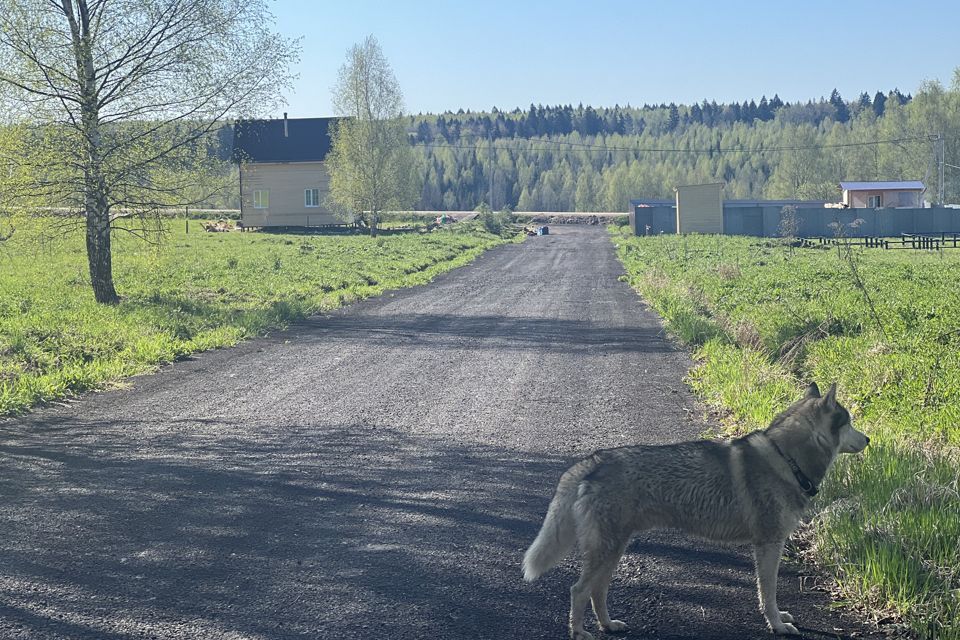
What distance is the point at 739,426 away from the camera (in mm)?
8773

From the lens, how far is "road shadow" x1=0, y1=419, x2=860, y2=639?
15.9 feet

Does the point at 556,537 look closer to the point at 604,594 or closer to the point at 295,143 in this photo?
the point at 604,594

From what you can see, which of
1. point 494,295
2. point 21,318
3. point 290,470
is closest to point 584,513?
point 290,470

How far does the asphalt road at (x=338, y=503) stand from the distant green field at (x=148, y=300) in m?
0.89

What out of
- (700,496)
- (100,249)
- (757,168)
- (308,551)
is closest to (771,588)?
(700,496)

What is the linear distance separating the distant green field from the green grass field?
762 cm

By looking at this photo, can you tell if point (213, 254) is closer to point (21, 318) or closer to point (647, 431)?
point (21, 318)

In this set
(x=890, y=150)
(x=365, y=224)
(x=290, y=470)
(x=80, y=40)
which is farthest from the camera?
(x=890, y=150)

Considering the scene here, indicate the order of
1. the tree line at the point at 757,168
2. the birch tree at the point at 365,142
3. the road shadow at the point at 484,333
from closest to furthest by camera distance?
the road shadow at the point at 484,333 → the birch tree at the point at 365,142 → the tree line at the point at 757,168

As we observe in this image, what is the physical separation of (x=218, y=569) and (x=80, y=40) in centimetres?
1680

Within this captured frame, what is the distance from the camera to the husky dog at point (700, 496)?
4668 millimetres

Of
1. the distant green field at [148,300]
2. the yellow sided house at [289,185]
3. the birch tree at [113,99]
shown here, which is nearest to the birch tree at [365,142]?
the yellow sided house at [289,185]

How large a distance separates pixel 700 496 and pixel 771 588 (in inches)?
22.1

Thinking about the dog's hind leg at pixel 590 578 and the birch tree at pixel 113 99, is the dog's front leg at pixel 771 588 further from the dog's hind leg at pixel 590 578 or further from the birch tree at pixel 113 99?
the birch tree at pixel 113 99
